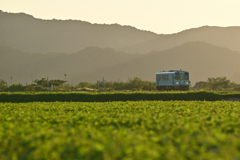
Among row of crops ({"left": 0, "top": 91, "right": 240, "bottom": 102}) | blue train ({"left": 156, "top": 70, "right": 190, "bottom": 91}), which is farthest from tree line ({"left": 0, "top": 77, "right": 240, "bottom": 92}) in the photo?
row of crops ({"left": 0, "top": 91, "right": 240, "bottom": 102})

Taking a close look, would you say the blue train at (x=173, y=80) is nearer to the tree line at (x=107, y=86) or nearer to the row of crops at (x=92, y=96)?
the tree line at (x=107, y=86)

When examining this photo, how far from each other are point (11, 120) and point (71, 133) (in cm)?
477

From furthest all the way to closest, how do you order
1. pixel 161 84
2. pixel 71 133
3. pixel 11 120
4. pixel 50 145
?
pixel 161 84, pixel 11 120, pixel 71 133, pixel 50 145

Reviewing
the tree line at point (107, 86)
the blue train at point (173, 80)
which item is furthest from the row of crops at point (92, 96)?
the tree line at point (107, 86)

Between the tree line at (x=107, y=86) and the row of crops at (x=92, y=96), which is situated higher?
the tree line at (x=107, y=86)

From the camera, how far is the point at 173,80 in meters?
49.1

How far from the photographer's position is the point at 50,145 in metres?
6.41

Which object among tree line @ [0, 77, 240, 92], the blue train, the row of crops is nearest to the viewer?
the row of crops

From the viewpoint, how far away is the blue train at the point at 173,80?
49.2m

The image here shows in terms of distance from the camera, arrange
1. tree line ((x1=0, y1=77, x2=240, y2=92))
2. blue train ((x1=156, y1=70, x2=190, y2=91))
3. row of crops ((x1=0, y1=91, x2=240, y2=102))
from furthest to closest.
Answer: tree line ((x1=0, y1=77, x2=240, y2=92)), blue train ((x1=156, y1=70, x2=190, y2=91)), row of crops ((x1=0, y1=91, x2=240, y2=102))

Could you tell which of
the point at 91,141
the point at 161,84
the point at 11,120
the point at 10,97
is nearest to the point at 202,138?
the point at 91,141

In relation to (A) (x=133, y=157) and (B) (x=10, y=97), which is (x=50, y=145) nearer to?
(A) (x=133, y=157)

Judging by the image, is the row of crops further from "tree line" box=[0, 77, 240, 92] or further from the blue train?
"tree line" box=[0, 77, 240, 92]

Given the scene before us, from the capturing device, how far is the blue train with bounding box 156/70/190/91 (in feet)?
161
